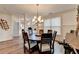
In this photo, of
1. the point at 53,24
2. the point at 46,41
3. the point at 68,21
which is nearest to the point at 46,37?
the point at 46,41

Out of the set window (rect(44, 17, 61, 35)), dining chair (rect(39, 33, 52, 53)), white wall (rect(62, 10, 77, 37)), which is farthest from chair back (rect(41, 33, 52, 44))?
white wall (rect(62, 10, 77, 37))

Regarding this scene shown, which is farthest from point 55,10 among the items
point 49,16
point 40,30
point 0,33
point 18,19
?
point 0,33

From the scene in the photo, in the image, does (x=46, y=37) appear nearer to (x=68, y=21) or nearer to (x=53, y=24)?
(x=53, y=24)

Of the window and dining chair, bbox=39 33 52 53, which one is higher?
the window

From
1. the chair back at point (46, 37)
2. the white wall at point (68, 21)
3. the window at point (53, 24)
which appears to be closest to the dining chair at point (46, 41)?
the chair back at point (46, 37)

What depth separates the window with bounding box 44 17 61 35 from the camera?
2.61m

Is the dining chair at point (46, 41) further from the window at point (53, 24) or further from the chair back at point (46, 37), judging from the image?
the window at point (53, 24)

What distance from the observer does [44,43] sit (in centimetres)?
321

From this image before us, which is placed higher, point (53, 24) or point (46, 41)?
point (53, 24)

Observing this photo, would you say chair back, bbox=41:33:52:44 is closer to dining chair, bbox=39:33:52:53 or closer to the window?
dining chair, bbox=39:33:52:53

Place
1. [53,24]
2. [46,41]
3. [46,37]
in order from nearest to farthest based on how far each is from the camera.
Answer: [53,24] → [46,37] → [46,41]

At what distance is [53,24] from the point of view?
2.71 m
